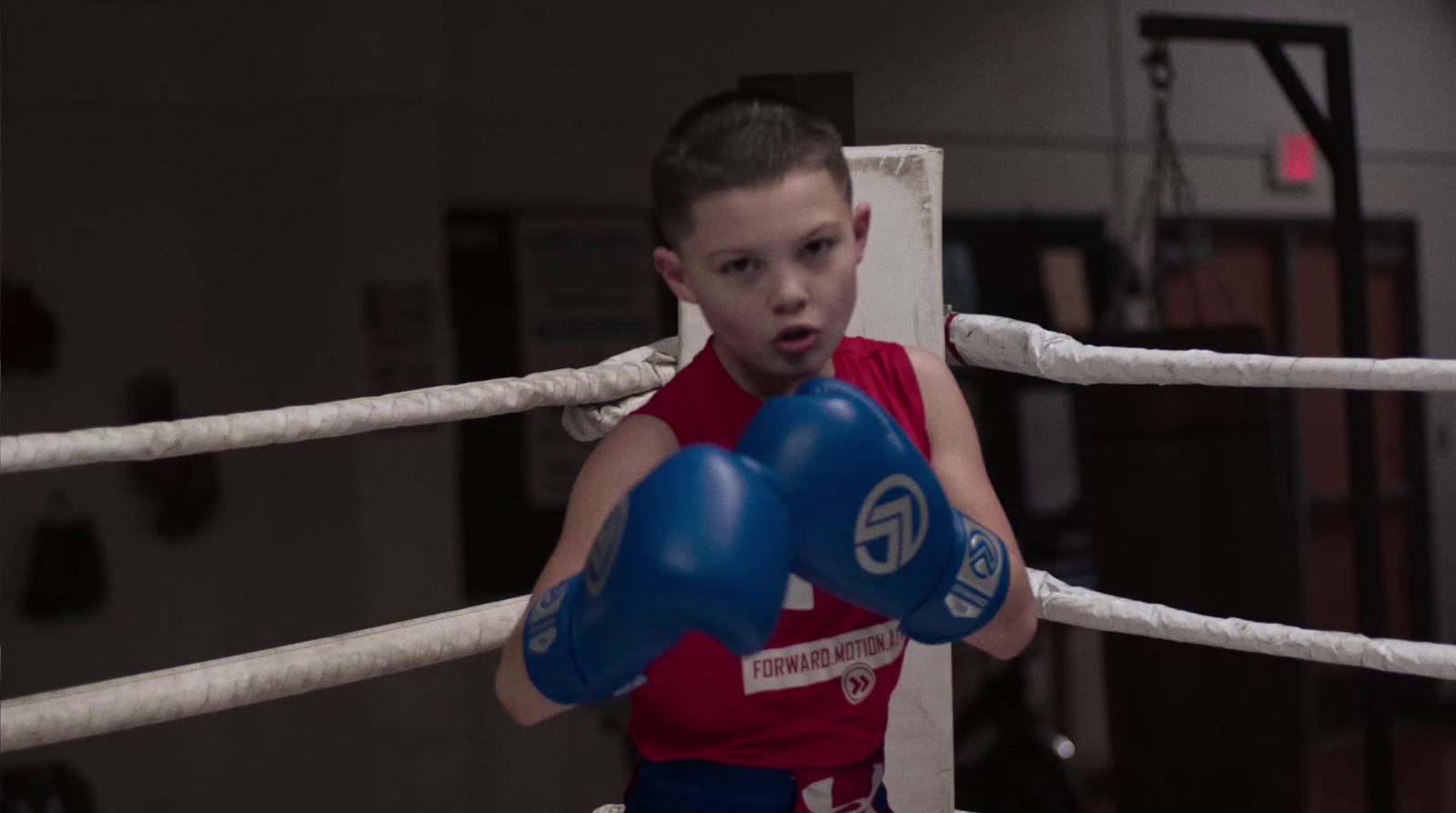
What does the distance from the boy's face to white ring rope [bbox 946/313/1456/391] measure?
318 millimetres

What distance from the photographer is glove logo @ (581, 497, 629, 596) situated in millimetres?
663

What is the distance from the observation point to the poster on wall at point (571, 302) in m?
3.37

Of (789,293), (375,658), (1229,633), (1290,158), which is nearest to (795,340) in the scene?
(789,293)

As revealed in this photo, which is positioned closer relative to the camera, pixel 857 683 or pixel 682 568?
pixel 682 568

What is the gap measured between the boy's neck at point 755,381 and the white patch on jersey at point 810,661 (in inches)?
5.8

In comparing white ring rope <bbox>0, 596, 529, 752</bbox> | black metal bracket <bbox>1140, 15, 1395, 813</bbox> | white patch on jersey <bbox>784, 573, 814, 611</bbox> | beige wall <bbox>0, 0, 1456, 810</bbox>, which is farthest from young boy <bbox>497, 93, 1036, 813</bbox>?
beige wall <bbox>0, 0, 1456, 810</bbox>

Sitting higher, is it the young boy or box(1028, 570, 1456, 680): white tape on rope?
the young boy

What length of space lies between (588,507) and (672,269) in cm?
14

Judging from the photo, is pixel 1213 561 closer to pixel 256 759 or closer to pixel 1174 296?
pixel 1174 296

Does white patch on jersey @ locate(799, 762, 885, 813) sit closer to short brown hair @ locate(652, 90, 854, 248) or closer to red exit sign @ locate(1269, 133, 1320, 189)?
short brown hair @ locate(652, 90, 854, 248)

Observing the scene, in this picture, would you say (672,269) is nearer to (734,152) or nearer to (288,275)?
(734,152)

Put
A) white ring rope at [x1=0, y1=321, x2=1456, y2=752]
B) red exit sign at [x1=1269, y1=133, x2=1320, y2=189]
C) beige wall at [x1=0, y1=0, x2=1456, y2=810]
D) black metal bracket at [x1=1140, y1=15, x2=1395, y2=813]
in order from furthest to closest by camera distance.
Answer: red exit sign at [x1=1269, y1=133, x2=1320, y2=189]
beige wall at [x1=0, y1=0, x2=1456, y2=810]
black metal bracket at [x1=1140, y1=15, x2=1395, y2=813]
white ring rope at [x1=0, y1=321, x2=1456, y2=752]

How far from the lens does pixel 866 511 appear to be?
69cm

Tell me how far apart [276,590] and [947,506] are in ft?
8.90
